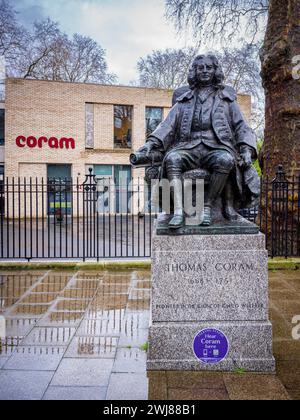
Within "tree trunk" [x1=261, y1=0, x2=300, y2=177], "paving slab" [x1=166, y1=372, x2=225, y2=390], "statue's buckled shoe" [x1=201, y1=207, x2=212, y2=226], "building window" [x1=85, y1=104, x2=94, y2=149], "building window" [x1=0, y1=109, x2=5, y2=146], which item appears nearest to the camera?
"paving slab" [x1=166, y1=372, x2=225, y2=390]

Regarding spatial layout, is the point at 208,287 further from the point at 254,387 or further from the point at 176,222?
the point at 254,387

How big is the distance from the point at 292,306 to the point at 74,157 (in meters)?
21.2

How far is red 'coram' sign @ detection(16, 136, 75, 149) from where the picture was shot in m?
24.6

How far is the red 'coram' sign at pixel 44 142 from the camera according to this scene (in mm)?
24578

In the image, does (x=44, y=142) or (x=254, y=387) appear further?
(x=44, y=142)

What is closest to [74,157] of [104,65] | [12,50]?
[12,50]

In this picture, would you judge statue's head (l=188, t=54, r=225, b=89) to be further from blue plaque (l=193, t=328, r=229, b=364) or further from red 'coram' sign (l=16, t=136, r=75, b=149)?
red 'coram' sign (l=16, t=136, r=75, b=149)

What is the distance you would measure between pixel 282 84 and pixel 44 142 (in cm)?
1772

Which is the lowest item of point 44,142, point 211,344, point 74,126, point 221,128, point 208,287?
point 211,344

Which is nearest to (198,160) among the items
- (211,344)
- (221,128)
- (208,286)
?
(221,128)

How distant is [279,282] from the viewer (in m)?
7.51

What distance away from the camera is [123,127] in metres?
26.8

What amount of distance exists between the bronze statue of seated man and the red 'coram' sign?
A: 2155 cm

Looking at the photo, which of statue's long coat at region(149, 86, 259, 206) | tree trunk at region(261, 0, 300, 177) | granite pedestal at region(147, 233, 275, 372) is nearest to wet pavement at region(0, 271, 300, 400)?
granite pedestal at region(147, 233, 275, 372)
